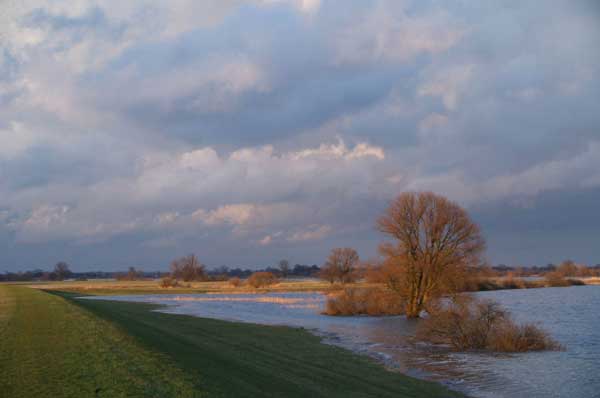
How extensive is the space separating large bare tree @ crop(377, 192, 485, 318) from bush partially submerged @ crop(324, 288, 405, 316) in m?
2.25

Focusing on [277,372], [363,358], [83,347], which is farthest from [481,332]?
[83,347]

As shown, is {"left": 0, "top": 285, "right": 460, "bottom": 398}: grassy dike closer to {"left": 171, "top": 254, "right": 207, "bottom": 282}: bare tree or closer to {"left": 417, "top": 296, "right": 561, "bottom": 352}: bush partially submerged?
{"left": 417, "top": 296, "right": 561, "bottom": 352}: bush partially submerged

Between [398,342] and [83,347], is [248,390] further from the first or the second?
[398,342]

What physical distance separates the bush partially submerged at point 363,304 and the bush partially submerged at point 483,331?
72.2 ft

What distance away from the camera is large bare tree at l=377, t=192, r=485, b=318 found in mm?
51625

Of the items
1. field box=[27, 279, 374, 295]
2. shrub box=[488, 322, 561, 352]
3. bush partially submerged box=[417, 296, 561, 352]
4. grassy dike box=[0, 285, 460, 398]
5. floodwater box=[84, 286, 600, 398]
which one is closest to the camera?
grassy dike box=[0, 285, 460, 398]

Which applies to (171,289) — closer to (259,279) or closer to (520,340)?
(259,279)

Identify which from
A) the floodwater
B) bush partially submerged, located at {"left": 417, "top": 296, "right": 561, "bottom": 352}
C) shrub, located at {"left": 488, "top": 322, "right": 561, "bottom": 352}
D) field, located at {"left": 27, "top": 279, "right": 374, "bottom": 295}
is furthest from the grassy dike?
field, located at {"left": 27, "top": 279, "right": 374, "bottom": 295}

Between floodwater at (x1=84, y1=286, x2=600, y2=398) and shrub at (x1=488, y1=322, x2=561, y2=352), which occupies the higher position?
shrub at (x1=488, y1=322, x2=561, y2=352)

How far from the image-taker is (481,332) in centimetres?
3027

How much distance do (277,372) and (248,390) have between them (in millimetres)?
3908

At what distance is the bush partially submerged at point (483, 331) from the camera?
94.5 ft

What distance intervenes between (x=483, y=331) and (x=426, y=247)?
911 inches

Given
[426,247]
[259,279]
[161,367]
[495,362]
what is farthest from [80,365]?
[259,279]
